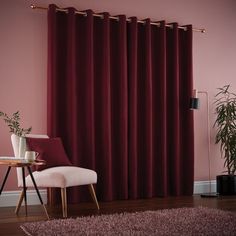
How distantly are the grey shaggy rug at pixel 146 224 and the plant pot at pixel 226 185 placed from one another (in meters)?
1.52

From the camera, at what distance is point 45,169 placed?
4035 millimetres

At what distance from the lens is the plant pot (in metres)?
5.22

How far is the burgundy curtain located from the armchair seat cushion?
698 millimetres

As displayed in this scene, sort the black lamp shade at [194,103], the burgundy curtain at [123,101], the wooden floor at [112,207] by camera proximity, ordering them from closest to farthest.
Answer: the wooden floor at [112,207] < the burgundy curtain at [123,101] < the black lamp shade at [194,103]

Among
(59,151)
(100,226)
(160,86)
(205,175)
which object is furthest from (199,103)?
(100,226)

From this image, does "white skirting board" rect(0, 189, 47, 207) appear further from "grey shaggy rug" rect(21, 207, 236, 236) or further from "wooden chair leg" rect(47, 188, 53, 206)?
"grey shaggy rug" rect(21, 207, 236, 236)

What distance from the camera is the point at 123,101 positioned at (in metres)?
4.93

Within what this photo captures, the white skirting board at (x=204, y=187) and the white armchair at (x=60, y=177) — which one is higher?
the white armchair at (x=60, y=177)

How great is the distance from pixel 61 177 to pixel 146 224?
37.1 inches

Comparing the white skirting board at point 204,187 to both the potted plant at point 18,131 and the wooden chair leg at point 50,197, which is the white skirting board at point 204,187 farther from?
the potted plant at point 18,131

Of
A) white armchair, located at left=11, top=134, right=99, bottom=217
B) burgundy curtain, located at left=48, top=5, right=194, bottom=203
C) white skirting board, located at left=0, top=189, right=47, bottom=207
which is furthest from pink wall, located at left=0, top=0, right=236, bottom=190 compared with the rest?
white armchair, located at left=11, top=134, right=99, bottom=217

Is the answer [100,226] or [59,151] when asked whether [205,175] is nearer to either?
[59,151]

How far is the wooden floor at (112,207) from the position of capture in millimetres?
3664

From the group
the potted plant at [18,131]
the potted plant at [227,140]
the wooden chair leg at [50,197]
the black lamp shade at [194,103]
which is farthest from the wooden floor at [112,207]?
the black lamp shade at [194,103]
